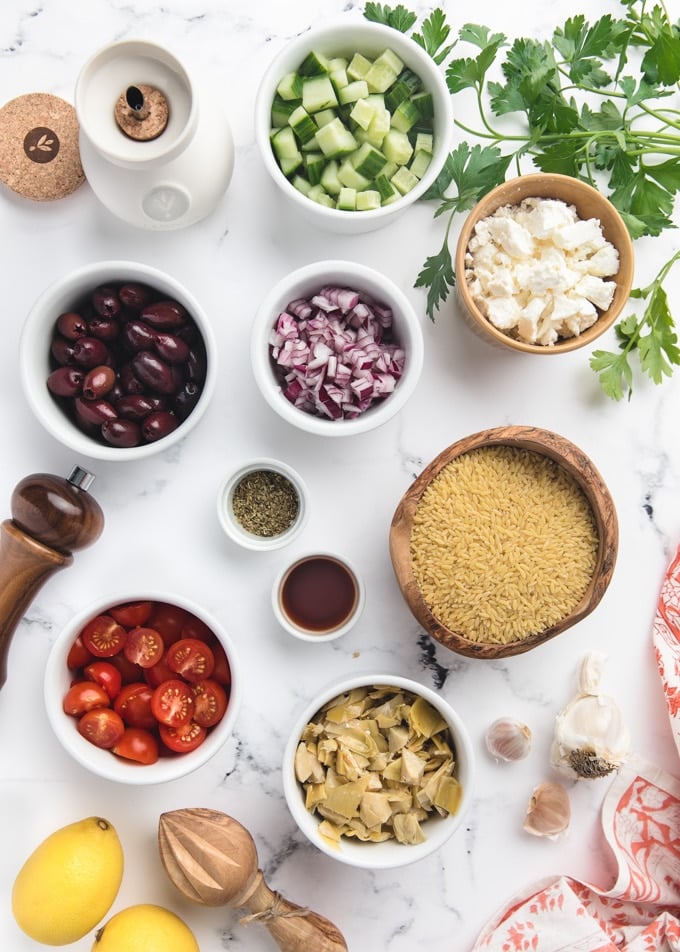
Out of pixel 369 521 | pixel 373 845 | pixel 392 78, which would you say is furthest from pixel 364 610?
pixel 392 78

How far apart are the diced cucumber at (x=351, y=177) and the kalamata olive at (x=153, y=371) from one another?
456mm

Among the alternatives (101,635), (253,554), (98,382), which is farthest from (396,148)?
(101,635)

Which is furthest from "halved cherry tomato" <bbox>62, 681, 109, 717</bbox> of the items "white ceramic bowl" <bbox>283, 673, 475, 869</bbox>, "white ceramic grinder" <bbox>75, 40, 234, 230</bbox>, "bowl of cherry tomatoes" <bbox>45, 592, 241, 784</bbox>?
"white ceramic grinder" <bbox>75, 40, 234, 230</bbox>

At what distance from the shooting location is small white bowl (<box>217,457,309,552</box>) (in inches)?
62.9

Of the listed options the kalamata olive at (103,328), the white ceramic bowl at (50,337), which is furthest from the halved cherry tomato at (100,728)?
the kalamata olive at (103,328)

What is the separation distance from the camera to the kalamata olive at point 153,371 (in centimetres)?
147

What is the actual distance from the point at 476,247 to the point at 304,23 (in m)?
0.60

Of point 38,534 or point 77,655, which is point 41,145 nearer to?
point 38,534

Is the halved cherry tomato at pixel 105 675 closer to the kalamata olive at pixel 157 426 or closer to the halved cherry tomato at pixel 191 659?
the halved cherry tomato at pixel 191 659

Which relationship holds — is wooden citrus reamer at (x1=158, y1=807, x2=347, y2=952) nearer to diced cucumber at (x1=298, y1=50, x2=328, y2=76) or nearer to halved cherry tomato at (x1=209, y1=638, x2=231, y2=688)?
halved cherry tomato at (x1=209, y1=638, x2=231, y2=688)

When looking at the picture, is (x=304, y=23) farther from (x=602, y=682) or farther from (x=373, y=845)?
(x=373, y=845)

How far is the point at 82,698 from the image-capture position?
1.52m

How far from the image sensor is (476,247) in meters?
1.55

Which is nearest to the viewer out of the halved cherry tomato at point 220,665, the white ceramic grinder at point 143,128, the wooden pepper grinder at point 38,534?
the white ceramic grinder at point 143,128
